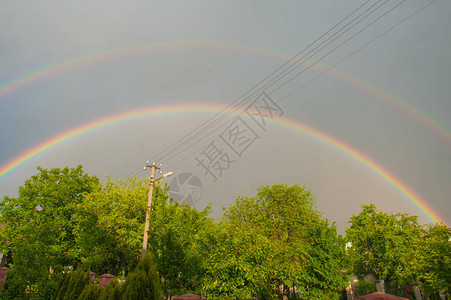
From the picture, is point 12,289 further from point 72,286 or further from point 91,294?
point 91,294

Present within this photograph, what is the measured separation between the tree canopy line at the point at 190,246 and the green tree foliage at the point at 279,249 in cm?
8

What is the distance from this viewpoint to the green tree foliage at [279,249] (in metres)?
15.8

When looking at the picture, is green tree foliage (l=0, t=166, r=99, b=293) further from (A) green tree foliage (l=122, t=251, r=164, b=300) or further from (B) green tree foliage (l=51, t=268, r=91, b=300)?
(A) green tree foliage (l=122, t=251, r=164, b=300)

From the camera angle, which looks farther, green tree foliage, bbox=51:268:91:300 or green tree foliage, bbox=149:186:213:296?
green tree foliage, bbox=149:186:213:296

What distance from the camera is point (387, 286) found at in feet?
134

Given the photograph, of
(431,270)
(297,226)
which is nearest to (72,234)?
(297,226)

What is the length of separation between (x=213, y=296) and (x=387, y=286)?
123ft

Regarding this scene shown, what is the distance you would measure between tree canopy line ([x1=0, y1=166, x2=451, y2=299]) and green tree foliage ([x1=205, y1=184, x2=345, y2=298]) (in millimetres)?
82

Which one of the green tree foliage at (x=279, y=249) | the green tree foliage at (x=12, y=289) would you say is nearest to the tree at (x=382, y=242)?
the green tree foliage at (x=279, y=249)

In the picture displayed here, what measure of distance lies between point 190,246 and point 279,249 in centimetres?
1001

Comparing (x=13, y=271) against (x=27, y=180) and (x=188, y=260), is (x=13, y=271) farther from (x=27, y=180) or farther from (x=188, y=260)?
(x=27, y=180)

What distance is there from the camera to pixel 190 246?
955 inches

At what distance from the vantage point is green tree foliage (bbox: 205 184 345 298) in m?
15.8

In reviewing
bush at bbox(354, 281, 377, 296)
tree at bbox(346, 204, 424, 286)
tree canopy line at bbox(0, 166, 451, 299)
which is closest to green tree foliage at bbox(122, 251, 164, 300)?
tree canopy line at bbox(0, 166, 451, 299)
